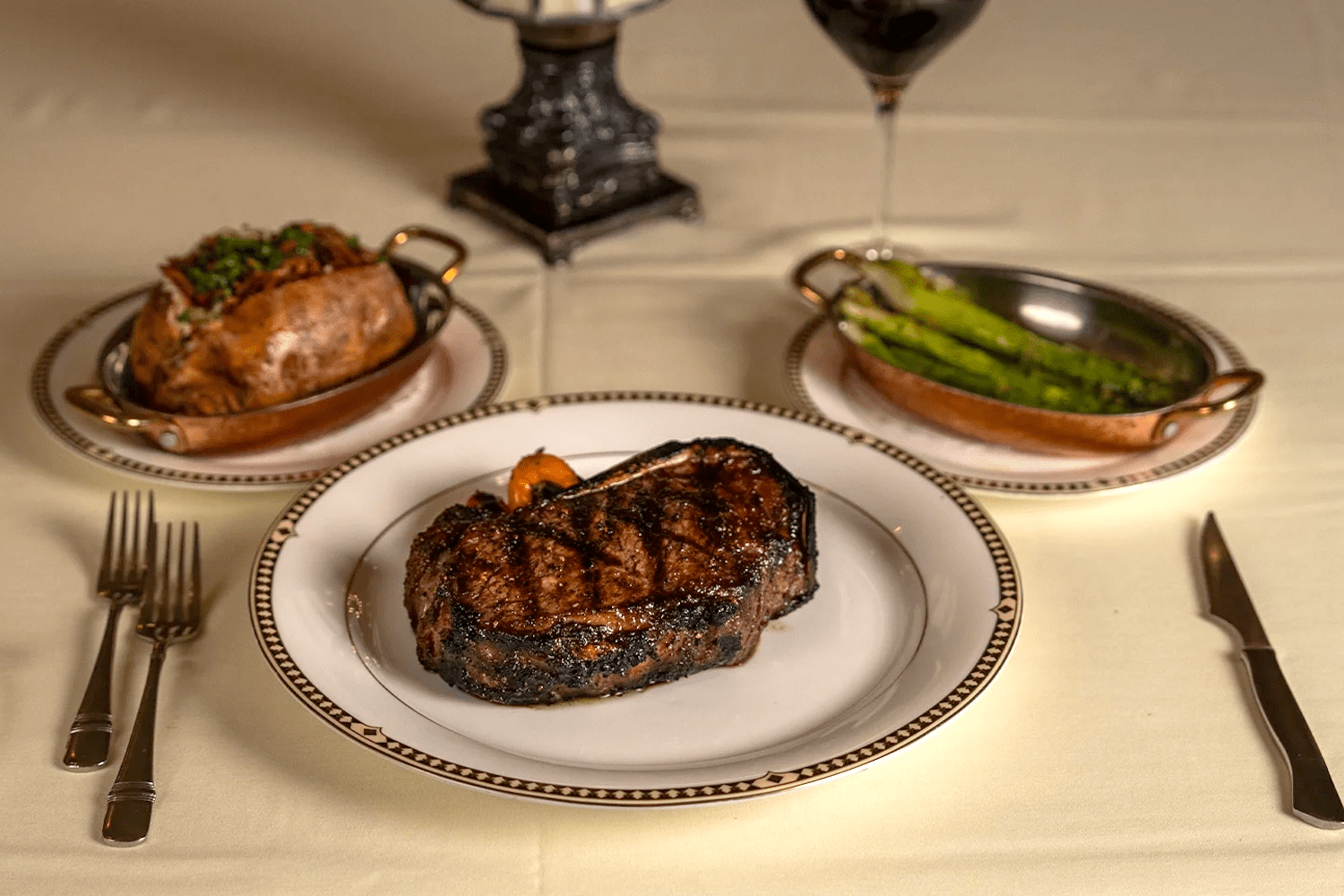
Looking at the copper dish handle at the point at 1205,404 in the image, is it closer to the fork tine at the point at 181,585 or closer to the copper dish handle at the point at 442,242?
the copper dish handle at the point at 442,242

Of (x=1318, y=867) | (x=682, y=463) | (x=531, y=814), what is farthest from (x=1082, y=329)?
(x=531, y=814)

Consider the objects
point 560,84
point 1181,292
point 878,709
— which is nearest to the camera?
point 878,709

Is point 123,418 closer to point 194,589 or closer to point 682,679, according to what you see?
point 194,589

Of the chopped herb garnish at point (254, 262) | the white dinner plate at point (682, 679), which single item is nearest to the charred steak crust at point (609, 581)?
the white dinner plate at point (682, 679)

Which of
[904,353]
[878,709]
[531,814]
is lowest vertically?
[531,814]

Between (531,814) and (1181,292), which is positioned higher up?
(1181,292)

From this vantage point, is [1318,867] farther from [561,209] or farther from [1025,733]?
[561,209]

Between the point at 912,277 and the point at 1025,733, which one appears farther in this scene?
the point at 912,277

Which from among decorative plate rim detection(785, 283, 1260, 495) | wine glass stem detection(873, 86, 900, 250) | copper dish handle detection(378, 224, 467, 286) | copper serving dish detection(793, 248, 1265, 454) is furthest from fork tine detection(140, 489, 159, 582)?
wine glass stem detection(873, 86, 900, 250)
